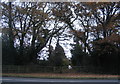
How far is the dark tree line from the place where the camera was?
105 feet

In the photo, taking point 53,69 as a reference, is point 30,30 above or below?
above

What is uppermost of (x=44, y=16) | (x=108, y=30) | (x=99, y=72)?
(x=44, y=16)

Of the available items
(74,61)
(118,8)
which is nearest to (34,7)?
(74,61)

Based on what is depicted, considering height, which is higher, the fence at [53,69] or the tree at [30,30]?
the tree at [30,30]

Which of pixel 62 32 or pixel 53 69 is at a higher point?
pixel 62 32

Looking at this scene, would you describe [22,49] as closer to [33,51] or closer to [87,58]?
[33,51]

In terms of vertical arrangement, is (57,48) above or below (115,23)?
below

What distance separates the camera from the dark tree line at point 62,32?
3203cm

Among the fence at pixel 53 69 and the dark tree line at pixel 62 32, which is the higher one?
the dark tree line at pixel 62 32

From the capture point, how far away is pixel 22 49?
1323 inches

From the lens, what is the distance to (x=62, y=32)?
116 feet

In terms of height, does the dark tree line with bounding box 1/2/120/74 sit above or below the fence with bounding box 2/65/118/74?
above

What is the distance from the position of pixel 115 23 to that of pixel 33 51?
479 inches

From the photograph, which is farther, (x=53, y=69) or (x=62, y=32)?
(x=62, y=32)
